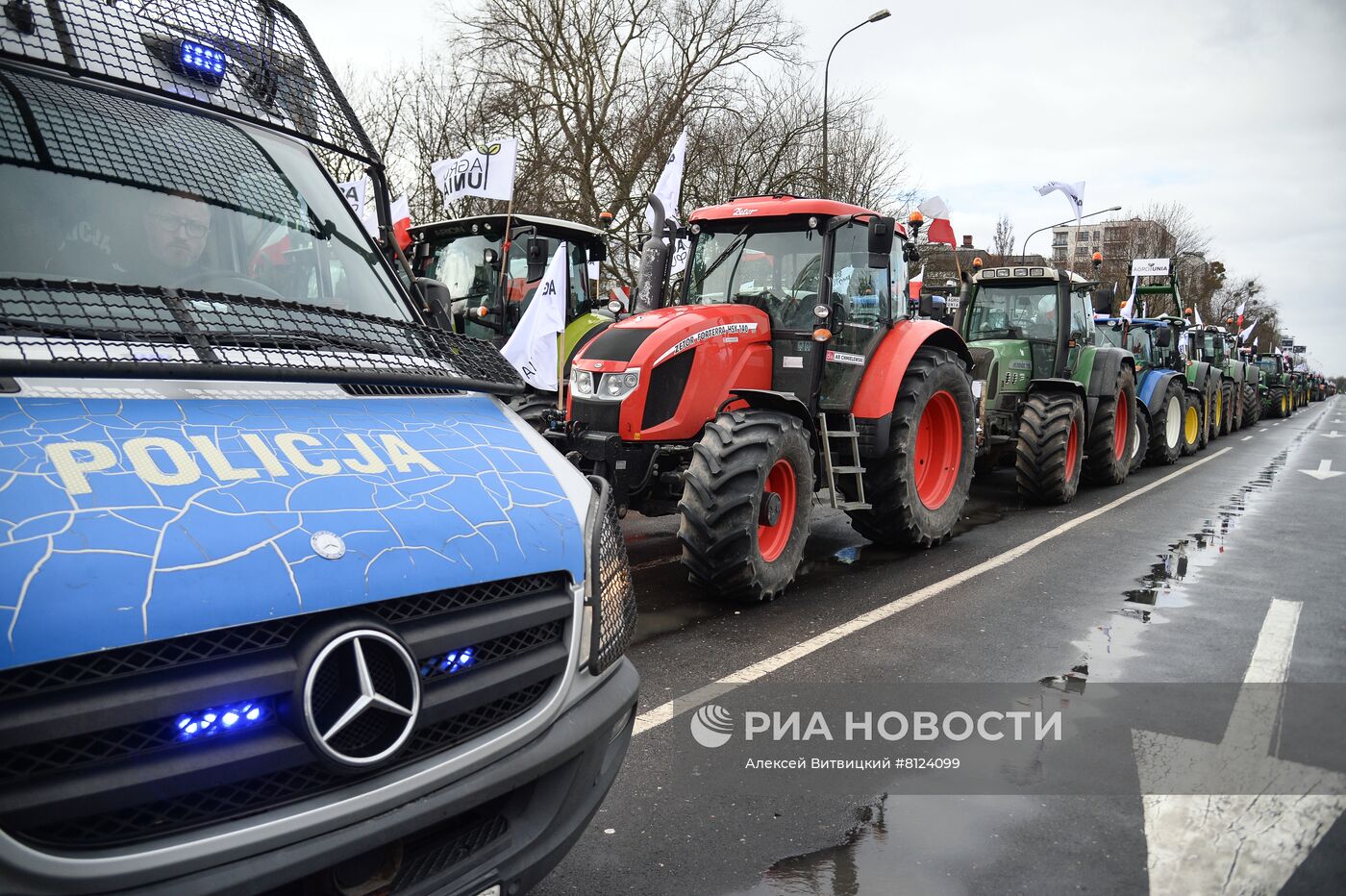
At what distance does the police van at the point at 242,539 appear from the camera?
4.99 feet

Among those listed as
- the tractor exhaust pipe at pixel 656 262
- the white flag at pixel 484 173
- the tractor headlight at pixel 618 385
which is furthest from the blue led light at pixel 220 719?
the white flag at pixel 484 173

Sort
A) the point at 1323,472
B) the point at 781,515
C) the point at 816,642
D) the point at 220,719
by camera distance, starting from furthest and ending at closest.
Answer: the point at 1323,472 → the point at 781,515 → the point at 816,642 → the point at 220,719

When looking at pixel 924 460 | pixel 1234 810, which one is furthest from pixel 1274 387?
pixel 1234 810

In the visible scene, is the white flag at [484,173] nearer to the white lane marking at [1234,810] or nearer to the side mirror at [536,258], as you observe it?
the side mirror at [536,258]

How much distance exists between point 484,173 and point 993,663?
7090 millimetres

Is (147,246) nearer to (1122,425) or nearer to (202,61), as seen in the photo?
(202,61)

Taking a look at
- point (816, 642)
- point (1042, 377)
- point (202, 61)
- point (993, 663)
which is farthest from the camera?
point (1042, 377)

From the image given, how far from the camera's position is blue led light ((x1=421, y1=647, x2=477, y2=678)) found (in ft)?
6.28

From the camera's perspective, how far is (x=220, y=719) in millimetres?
1613

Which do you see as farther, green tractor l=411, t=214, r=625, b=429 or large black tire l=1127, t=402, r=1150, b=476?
large black tire l=1127, t=402, r=1150, b=476

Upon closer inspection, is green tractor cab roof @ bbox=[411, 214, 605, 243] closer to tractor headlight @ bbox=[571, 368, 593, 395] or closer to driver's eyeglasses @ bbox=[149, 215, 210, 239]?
tractor headlight @ bbox=[571, 368, 593, 395]

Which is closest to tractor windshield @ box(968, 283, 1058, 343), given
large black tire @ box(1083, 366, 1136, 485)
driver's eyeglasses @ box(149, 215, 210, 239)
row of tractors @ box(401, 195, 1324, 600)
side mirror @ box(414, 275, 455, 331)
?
large black tire @ box(1083, 366, 1136, 485)

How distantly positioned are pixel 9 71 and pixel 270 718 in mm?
2195

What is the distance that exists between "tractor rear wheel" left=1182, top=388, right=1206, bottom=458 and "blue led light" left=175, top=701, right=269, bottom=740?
17.7m
